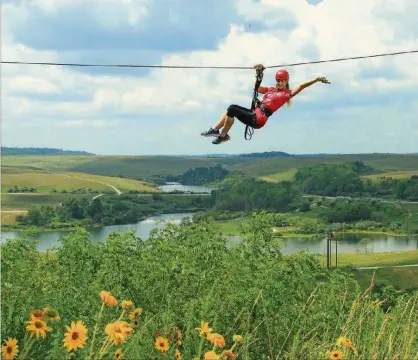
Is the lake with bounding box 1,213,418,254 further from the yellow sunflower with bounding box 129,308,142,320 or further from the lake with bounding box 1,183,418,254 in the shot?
the yellow sunflower with bounding box 129,308,142,320

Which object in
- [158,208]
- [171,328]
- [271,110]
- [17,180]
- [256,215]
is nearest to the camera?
Result: [171,328]

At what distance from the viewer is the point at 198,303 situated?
718 cm

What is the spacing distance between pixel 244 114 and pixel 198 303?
7.10 feet

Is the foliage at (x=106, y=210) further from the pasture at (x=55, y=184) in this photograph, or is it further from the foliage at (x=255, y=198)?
the pasture at (x=55, y=184)

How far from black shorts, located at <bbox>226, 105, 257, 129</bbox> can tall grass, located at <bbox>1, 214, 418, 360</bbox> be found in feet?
6.32

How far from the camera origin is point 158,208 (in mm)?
155875

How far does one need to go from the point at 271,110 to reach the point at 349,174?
194727 mm

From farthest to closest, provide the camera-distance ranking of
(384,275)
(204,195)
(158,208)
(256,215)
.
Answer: (204,195) < (158,208) < (384,275) < (256,215)

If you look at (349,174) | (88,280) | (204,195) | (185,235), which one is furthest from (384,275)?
(349,174)

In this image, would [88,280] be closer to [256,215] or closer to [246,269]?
[246,269]

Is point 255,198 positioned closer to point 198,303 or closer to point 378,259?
point 378,259

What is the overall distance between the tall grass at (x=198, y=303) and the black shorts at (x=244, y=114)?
193 centimetres

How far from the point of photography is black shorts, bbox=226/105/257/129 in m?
7.79

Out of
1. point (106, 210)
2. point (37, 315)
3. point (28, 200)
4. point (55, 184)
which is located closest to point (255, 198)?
point (106, 210)
